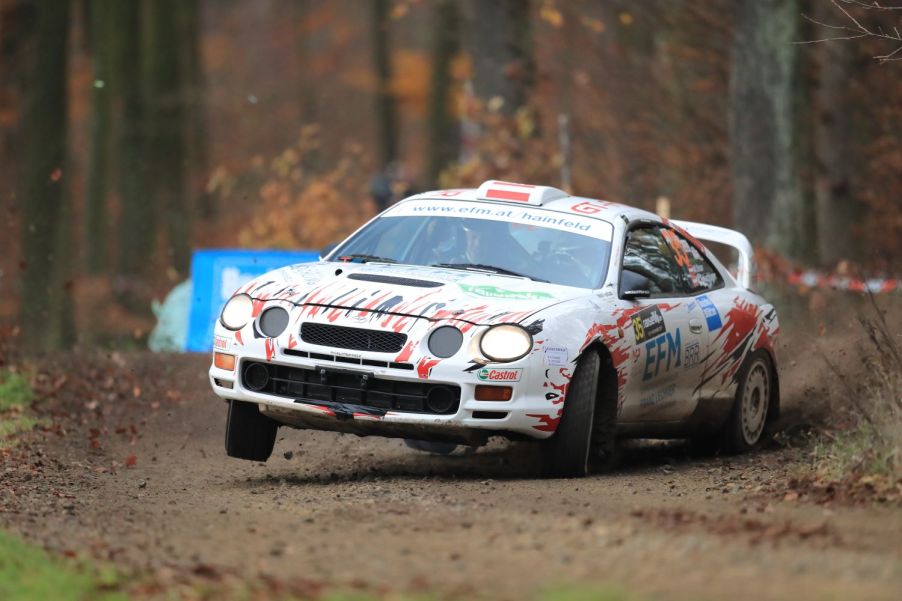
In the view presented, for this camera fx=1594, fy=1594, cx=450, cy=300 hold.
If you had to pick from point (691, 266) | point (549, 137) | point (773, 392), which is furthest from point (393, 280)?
point (549, 137)

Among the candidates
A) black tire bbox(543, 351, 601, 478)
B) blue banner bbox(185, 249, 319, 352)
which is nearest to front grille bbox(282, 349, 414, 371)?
black tire bbox(543, 351, 601, 478)

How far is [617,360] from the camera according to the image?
30.3 feet

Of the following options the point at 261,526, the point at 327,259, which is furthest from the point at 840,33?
the point at 261,526

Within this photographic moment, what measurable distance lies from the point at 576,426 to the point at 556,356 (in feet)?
1.47

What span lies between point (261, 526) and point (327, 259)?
325cm

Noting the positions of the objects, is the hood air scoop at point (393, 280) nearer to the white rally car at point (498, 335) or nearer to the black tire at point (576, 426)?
the white rally car at point (498, 335)

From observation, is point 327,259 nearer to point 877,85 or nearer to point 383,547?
point 383,547

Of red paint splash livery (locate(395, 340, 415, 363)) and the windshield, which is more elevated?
the windshield

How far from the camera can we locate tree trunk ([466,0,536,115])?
78.3 ft

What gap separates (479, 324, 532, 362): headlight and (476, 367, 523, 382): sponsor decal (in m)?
0.06

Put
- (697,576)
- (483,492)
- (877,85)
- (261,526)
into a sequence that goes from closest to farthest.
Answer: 1. (697,576)
2. (261,526)
3. (483,492)
4. (877,85)

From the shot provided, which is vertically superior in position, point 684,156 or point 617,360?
point 684,156

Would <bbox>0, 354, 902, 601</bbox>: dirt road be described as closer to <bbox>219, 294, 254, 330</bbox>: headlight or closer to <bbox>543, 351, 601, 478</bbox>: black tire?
<bbox>543, 351, 601, 478</bbox>: black tire

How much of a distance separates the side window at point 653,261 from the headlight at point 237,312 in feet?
7.71
